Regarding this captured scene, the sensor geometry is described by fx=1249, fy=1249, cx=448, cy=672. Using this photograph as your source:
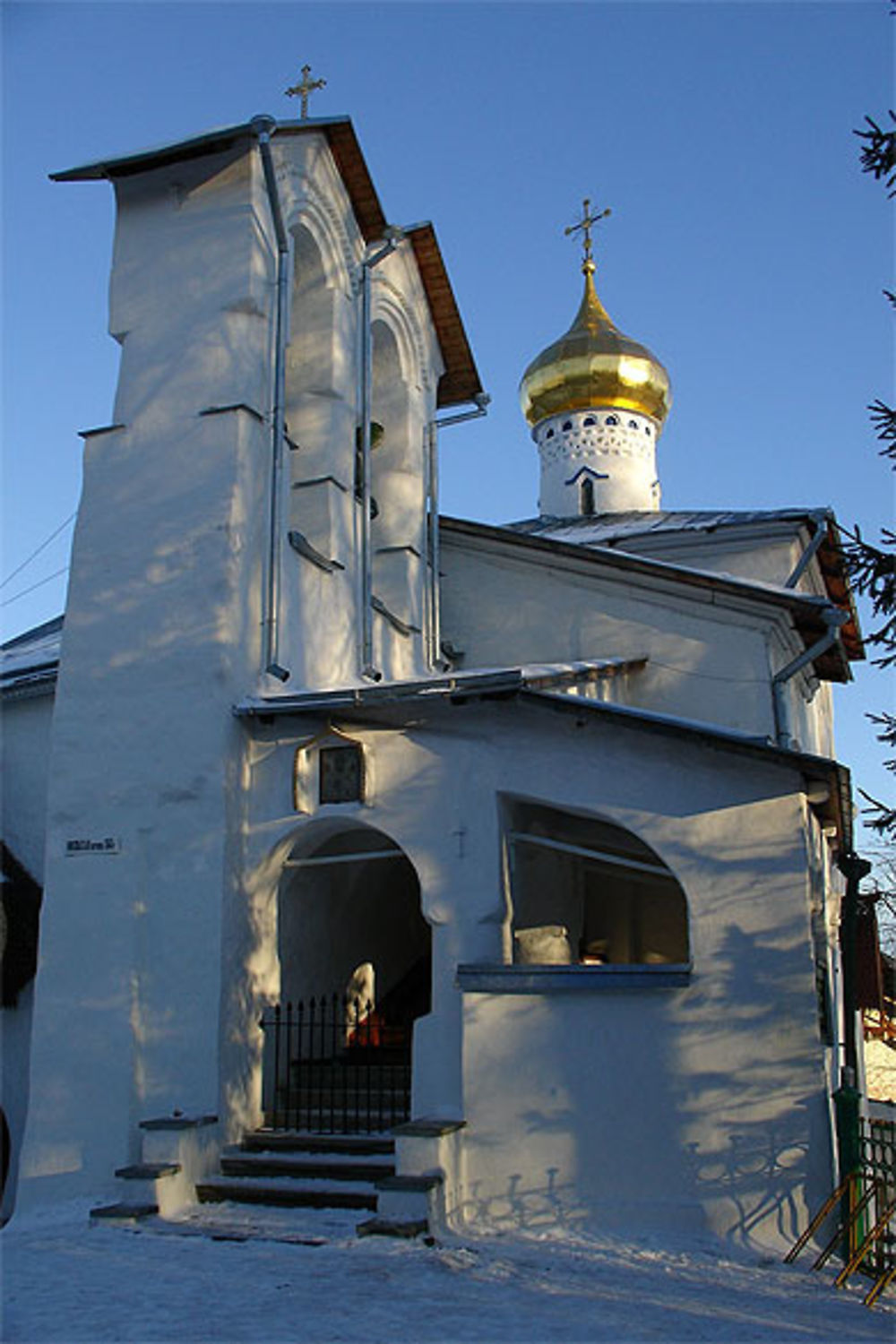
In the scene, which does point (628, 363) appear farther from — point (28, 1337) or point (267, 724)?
point (28, 1337)

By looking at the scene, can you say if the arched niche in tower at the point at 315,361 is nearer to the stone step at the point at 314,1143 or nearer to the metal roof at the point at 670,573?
the metal roof at the point at 670,573

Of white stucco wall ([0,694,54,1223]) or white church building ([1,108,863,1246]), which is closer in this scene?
white church building ([1,108,863,1246])

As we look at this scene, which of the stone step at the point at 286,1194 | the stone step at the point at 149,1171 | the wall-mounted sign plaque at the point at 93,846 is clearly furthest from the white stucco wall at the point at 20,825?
the stone step at the point at 286,1194

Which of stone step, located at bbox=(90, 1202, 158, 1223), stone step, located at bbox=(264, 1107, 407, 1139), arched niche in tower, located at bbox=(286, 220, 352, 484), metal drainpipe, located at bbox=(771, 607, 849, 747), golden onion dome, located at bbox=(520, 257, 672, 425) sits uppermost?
golden onion dome, located at bbox=(520, 257, 672, 425)

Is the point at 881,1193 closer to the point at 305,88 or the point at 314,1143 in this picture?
the point at 314,1143

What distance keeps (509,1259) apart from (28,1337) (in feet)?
9.06

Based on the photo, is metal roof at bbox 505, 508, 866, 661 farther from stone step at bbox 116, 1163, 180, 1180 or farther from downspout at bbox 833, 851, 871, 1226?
stone step at bbox 116, 1163, 180, 1180

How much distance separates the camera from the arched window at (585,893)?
9.44 metres

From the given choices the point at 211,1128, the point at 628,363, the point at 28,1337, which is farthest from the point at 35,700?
the point at 628,363

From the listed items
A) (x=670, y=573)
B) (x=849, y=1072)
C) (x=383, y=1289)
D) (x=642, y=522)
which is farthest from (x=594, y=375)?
(x=383, y=1289)

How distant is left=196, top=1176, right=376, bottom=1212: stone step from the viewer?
26.5 ft

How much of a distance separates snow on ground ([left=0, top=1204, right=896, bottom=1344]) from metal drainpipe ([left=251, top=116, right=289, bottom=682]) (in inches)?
172

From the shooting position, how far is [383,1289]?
6.46m

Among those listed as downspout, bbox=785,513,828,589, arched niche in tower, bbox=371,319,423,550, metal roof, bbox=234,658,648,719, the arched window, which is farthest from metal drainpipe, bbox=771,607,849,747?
arched niche in tower, bbox=371,319,423,550
